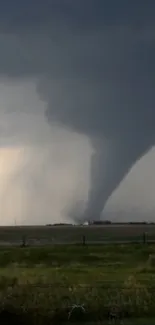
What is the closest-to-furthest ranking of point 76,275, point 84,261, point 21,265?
point 76,275
point 21,265
point 84,261

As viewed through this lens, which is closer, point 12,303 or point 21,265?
point 12,303

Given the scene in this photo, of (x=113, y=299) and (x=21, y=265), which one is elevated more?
(x=21, y=265)

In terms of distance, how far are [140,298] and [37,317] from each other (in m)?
4.82

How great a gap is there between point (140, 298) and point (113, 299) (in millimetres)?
1381

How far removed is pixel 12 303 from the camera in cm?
2516

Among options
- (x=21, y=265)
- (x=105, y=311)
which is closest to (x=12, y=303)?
(x=105, y=311)

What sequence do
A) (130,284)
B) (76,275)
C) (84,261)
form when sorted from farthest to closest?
(84,261)
(76,275)
(130,284)

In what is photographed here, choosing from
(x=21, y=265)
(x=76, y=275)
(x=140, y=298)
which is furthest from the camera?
(x=21, y=265)

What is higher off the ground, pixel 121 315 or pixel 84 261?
pixel 84 261

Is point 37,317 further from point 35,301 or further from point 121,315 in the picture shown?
point 121,315

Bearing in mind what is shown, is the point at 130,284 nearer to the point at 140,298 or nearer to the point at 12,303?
the point at 140,298

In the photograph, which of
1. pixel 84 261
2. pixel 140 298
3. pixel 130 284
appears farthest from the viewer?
pixel 84 261

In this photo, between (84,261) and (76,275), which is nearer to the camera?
(76,275)

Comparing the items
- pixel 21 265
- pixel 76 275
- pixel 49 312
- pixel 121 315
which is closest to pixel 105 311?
pixel 121 315
